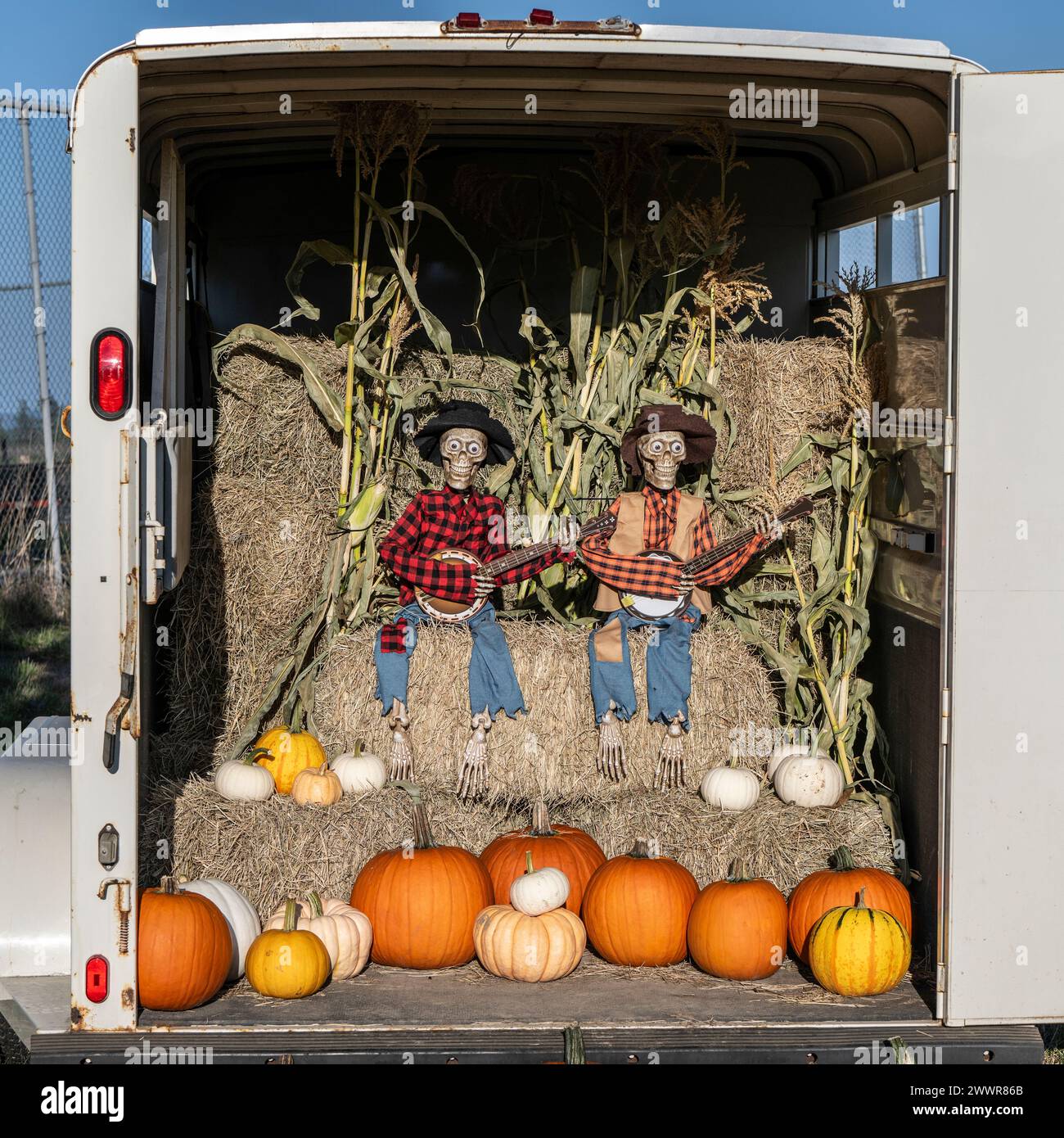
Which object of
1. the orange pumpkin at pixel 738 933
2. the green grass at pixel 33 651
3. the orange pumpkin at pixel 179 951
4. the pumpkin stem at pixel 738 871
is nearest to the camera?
the orange pumpkin at pixel 179 951

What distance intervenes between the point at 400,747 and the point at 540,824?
678mm

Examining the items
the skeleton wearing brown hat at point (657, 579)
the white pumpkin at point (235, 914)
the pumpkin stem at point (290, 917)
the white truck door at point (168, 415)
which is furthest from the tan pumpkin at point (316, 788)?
the skeleton wearing brown hat at point (657, 579)

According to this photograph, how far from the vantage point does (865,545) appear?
501cm

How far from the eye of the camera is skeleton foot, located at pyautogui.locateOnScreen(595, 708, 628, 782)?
4.86m

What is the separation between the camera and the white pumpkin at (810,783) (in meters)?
4.66

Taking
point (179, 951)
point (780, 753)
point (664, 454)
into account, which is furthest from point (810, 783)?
point (179, 951)

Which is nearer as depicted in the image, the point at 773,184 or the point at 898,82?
the point at 898,82

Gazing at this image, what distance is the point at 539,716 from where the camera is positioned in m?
4.91

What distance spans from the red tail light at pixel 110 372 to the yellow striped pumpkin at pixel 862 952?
2.50 metres

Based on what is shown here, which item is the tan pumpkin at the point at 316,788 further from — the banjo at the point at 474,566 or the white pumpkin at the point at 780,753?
the white pumpkin at the point at 780,753

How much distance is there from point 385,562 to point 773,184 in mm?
2376
